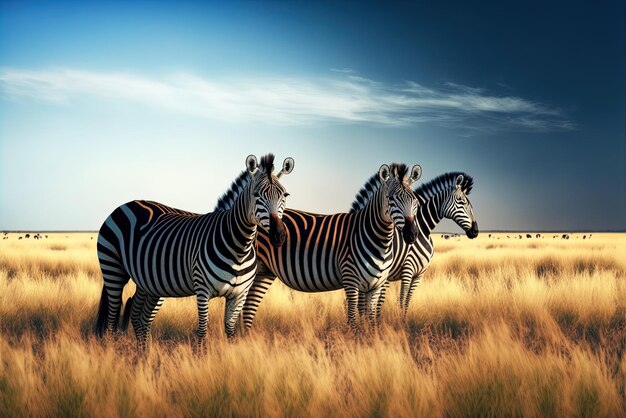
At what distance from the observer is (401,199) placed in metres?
7.73

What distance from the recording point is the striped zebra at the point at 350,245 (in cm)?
788

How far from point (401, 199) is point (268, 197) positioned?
1.96 metres

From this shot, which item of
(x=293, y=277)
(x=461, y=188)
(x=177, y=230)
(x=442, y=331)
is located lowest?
(x=442, y=331)

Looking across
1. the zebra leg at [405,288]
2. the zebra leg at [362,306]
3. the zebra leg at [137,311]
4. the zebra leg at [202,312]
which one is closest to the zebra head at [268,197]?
the zebra leg at [202,312]

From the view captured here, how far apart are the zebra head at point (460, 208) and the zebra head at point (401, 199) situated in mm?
2634

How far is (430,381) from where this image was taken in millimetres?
5785

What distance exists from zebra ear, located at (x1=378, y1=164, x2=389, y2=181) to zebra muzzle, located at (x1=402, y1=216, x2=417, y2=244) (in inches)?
29.2

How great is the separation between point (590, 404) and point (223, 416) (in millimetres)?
3225

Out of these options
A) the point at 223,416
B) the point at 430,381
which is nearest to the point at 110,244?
the point at 223,416

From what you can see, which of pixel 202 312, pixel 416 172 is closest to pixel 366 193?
pixel 416 172

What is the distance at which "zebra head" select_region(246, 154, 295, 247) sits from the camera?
6.44 m

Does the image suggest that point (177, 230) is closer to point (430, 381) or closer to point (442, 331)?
point (430, 381)

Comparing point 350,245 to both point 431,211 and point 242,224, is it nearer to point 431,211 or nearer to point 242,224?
point 242,224

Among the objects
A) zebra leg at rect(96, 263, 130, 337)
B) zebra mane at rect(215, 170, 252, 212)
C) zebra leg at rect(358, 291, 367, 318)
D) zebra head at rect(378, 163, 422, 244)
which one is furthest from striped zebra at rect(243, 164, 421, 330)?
zebra leg at rect(96, 263, 130, 337)
